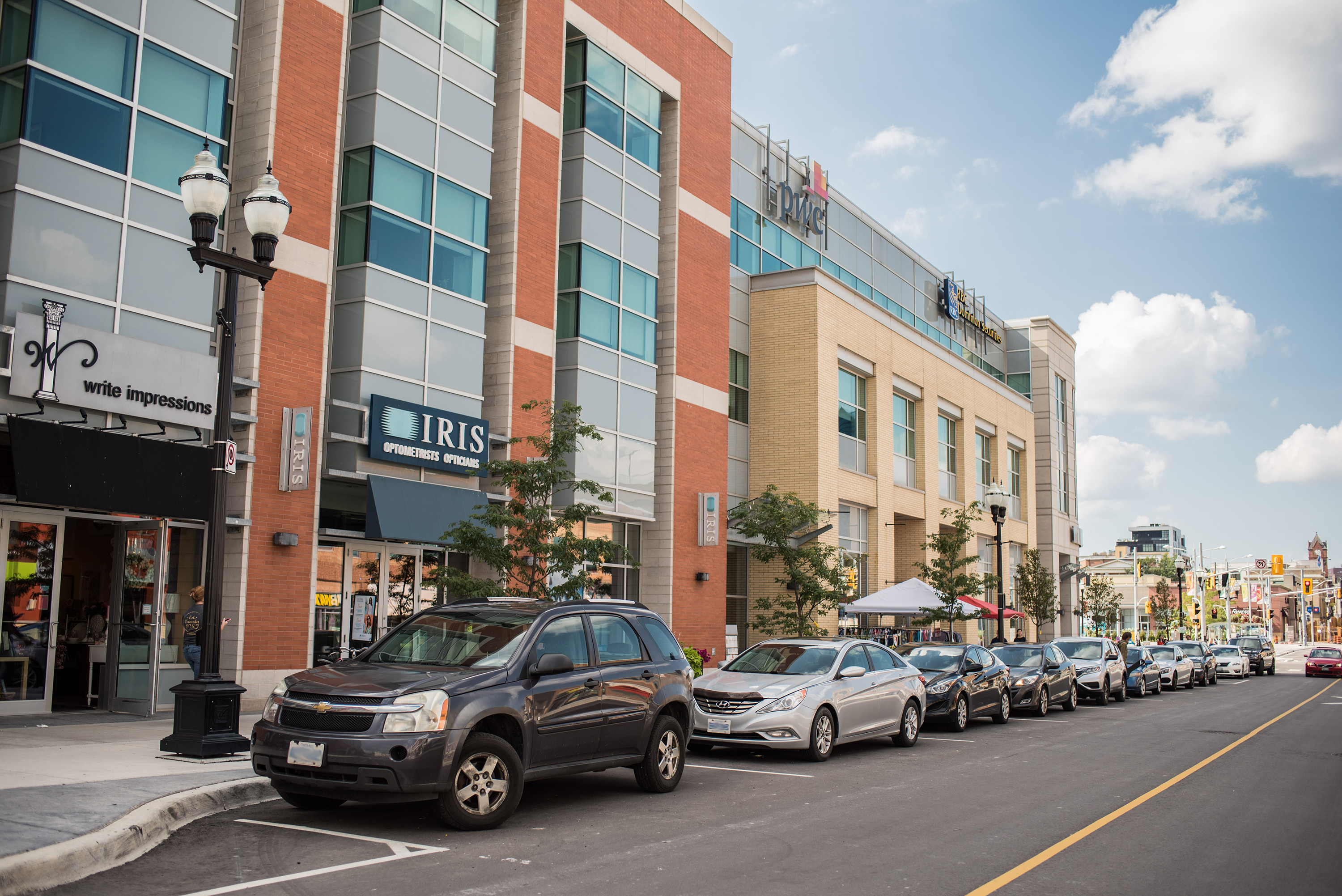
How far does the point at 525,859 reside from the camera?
756 cm

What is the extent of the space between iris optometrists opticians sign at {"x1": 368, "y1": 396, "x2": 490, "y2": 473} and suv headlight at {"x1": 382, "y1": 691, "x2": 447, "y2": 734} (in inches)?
383

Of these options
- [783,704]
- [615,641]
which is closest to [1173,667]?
[783,704]

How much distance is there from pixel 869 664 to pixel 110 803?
997 centimetres

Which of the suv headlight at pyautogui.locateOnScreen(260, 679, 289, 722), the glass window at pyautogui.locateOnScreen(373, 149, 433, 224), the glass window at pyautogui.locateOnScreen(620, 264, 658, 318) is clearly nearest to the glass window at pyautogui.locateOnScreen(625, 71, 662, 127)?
the glass window at pyautogui.locateOnScreen(620, 264, 658, 318)

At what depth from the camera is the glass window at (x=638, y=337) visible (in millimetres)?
25062

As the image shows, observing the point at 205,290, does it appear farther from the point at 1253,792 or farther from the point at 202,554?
the point at 1253,792

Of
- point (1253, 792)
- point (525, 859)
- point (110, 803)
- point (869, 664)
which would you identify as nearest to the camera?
point (525, 859)

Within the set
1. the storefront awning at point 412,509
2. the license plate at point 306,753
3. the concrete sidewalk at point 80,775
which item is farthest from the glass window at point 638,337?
Answer: the license plate at point 306,753

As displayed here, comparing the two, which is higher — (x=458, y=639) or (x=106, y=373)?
(x=106, y=373)

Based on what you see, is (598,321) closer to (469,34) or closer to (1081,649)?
(469,34)

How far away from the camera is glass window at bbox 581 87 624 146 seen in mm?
24266

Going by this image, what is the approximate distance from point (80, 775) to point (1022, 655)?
1886cm

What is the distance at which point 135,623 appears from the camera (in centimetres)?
1549

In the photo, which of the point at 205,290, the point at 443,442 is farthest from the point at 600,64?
the point at 205,290
